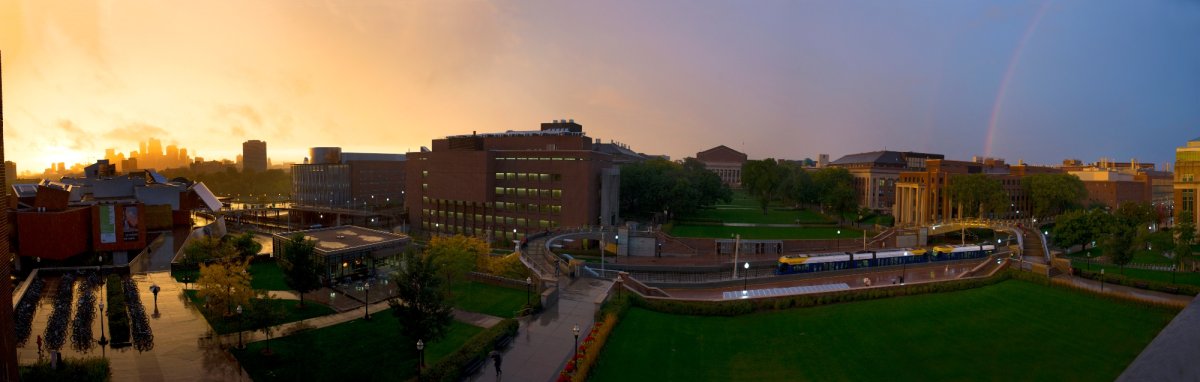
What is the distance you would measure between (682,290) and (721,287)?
123 inches

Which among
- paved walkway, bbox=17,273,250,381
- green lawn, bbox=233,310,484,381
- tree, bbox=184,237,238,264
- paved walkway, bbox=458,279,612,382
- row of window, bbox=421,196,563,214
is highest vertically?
row of window, bbox=421,196,563,214

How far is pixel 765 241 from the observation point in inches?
2514

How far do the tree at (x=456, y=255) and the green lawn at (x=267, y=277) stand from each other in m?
11.5

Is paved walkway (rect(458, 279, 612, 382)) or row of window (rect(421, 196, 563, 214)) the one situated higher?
row of window (rect(421, 196, 563, 214))

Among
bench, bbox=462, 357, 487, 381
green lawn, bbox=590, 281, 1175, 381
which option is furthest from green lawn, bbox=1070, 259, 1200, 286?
bench, bbox=462, 357, 487, 381

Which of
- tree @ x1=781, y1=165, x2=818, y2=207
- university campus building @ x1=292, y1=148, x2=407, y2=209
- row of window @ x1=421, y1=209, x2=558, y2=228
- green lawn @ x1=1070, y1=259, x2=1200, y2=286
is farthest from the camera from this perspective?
university campus building @ x1=292, y1=148, x2=407, y2=209

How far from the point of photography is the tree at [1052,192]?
8181 centimetres

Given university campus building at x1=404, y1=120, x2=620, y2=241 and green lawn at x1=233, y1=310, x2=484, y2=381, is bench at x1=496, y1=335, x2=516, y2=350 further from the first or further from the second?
university campus building at x1=404, y1=120, x2=620, y2=241

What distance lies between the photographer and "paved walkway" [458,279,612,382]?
22969mm

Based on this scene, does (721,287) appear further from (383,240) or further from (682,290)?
(383,240)

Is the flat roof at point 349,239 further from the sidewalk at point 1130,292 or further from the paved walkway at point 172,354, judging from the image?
the sidewalk at point 1130,292

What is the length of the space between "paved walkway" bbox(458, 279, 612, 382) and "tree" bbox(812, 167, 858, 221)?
58568 millimetres

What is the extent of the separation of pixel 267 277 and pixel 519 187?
34.8 meters

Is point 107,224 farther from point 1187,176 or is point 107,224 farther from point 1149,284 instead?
point 1187,176
